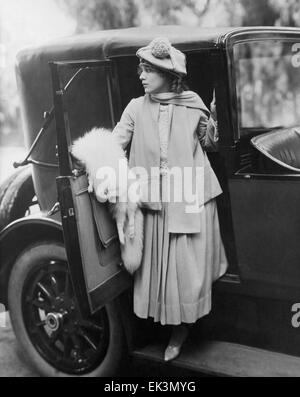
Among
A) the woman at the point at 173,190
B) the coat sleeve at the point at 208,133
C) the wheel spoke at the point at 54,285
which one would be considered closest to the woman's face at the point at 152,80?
the woman at the point at 173,190

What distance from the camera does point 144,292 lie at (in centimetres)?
250

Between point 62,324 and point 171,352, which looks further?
point 62,324

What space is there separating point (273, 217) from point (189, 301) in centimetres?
53

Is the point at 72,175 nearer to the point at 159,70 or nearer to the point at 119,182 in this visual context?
the point at 119,182

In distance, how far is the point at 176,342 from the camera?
2.61 meters

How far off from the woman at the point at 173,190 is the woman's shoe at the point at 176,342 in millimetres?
148

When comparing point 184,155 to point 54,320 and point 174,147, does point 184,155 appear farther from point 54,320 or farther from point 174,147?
point 54,320

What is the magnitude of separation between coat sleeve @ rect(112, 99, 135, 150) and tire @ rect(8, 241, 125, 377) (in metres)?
0.69

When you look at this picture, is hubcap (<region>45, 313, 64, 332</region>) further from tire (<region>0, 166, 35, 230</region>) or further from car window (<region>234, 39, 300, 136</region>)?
car window (<region>234, 39, 300, 136</region>)

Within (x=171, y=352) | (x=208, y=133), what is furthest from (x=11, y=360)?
(x=208, y=133)

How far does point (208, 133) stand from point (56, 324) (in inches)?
49.9

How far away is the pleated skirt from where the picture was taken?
244 cm

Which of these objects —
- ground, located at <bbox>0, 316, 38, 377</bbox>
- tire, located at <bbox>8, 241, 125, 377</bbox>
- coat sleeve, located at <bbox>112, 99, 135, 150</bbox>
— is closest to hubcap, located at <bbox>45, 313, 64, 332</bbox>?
tire, located at <bbox>8, 241, 125, 377</bbox>

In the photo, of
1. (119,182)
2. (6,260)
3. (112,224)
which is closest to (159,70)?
(119,182)
